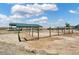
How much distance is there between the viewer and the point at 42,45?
291 centimetres

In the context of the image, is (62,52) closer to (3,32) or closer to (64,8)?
(64,8)

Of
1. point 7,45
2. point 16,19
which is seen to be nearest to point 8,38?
point 7,45

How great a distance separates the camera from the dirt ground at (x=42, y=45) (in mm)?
2881

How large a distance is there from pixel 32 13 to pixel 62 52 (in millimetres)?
662

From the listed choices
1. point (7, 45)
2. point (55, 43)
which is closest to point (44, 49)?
point (55, 43)

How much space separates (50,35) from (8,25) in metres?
0.59

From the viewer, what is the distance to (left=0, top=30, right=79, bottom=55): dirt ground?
2881mm

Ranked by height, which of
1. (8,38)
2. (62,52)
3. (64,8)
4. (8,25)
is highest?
(64,8)

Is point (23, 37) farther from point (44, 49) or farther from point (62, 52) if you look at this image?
point (62, 52)

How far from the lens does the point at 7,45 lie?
2926mm

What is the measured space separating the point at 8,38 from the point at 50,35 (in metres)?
0.57

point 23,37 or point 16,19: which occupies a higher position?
point 16,19

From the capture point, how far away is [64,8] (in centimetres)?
289

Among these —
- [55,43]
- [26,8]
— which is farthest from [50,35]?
[26,8]
